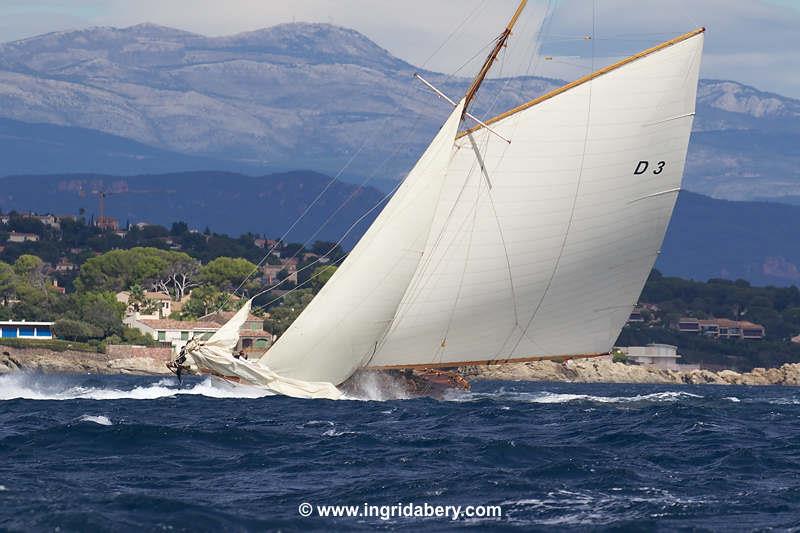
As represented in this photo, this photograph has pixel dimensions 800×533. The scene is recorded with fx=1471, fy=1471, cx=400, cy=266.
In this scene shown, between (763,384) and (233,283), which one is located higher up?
(233,283)

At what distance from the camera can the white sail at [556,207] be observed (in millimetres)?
52594

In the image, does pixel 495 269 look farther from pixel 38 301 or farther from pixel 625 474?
pixel 38 301

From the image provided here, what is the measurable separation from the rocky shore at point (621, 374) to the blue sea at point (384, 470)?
10350 centimetres

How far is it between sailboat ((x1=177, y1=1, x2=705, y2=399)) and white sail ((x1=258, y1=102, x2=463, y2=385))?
5cm

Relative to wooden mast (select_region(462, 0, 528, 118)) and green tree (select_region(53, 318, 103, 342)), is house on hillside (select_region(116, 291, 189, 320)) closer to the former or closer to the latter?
green tree (select_region(53, 318, 103, 342))

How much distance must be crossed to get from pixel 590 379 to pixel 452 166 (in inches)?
4162

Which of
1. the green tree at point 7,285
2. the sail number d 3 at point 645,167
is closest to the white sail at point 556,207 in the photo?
the sail number d 3 at point 645,167

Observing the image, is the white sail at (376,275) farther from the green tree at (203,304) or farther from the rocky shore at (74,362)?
the green tree at (203,304)

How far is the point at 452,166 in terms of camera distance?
53844 mm

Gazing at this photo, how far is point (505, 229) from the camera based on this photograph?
53.3m

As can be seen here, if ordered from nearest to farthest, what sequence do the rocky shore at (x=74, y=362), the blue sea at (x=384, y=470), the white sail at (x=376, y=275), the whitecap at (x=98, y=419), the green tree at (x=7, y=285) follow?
the blue sea at (x=384, y=470)
the whitecap at (x=98, y=419)
the white sail at (x=376, y=275)
the rocky shore at (x=74, y=362)
the green tree at (x=7, y=285)

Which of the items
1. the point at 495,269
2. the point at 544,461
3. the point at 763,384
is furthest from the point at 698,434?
the point at 763,384

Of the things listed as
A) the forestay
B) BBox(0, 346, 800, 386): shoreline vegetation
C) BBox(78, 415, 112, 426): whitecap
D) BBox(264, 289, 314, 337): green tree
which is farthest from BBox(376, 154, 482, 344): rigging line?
BBox(264, 289, 314, 337): green tree

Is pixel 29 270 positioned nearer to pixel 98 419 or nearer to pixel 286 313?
pixel 286 313
